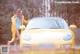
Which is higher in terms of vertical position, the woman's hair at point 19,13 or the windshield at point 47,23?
the woman's hair at point 19,13

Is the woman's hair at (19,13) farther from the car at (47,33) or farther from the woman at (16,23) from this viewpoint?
the car at (47,33)

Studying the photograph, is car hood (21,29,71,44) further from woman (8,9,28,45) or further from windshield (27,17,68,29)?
woman (8,9,28,45)

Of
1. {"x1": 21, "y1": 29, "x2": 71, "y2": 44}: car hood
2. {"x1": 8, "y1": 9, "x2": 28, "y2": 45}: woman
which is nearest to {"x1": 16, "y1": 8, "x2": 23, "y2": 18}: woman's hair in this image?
{"x1": 8, "y1": 9, "x2": 28, "y2": 45}: woman

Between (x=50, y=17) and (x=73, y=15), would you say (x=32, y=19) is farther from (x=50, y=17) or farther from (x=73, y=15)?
(x=73, y=15)

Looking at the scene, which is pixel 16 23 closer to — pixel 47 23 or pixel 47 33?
pixel 47 23

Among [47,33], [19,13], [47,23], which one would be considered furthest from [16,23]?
[47,33]

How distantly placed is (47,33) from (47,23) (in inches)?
18.8

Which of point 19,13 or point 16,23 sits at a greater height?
point 19,13

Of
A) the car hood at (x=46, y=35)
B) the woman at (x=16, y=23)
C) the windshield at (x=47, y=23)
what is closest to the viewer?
the car hood at (x=46, y=35)

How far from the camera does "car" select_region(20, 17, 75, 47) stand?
3.63m

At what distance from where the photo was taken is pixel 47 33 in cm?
375

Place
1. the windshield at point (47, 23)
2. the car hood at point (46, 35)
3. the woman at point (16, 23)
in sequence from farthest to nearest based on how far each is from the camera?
the woman at point (16, 23) < the windshield at point (47, 23) < the car hood at point (46, 35)

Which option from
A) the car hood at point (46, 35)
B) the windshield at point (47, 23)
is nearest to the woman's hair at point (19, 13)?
the windshield at point (47, 23)

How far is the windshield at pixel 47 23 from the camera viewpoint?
414 centimetres
